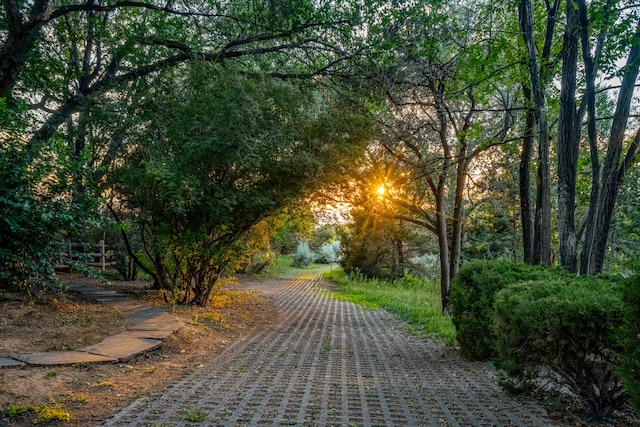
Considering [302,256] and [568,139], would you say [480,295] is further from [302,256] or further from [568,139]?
[302,256]

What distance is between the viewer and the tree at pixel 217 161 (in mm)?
6871

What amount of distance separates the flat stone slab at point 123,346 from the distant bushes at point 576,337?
12.2ft

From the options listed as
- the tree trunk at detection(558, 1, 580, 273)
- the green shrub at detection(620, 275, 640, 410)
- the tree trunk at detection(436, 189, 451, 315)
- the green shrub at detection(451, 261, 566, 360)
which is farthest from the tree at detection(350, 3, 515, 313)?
the green shrub at detection(620, 275, 640, 410)

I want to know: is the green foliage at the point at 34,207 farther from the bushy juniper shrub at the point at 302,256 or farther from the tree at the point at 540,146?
the bushy juniper shrub at the point at 302,256

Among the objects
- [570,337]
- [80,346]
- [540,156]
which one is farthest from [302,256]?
[570,337]

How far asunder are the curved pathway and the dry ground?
0.30m

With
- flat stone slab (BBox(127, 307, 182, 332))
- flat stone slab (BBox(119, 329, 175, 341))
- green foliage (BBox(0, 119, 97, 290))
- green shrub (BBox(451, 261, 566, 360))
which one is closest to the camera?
green shrub (BBox(451, 261, 566, 360))

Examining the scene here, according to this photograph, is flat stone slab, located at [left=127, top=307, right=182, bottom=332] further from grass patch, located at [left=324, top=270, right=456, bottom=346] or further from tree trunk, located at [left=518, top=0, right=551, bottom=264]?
tree trunk, located at [left=518, top=0, right=551, bottom=264]

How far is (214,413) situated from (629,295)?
2.71m

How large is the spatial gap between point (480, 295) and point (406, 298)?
29.8 ft

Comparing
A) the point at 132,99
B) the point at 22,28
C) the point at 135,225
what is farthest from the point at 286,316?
the point at 22,28

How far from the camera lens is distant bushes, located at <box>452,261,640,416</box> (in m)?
2.42

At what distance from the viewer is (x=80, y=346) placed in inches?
181

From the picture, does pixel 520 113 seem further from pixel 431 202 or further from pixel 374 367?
pixel 374 367
